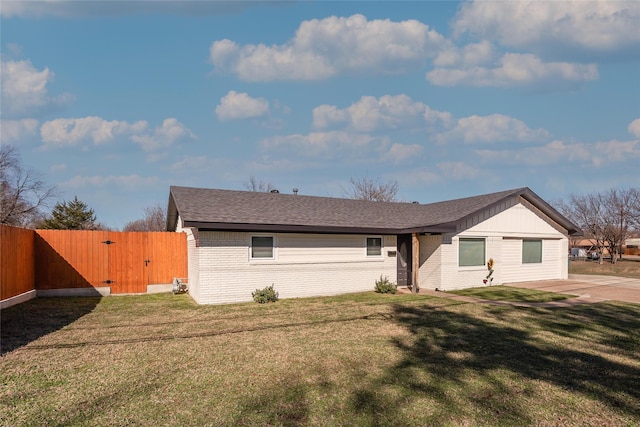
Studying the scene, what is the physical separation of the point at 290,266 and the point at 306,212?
2616 millimetres

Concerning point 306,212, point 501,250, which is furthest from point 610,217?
point 306,212

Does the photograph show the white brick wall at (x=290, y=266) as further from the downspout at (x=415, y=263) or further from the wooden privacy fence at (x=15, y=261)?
the wooden privacy fence at (x=15, y=261)

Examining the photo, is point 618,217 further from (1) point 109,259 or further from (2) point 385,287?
(1) point 109,259

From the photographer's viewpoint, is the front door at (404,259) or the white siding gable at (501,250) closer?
the white siding gable at (501,250)

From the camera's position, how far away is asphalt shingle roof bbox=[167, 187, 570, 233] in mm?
12570

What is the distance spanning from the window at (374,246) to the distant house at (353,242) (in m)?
0.04

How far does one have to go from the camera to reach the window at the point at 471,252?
1570 centimetres

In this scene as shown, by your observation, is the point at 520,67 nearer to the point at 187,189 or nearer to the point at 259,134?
the point at 187,189

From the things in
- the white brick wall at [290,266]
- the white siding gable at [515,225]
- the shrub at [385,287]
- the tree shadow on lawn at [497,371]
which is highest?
the white siding gable at [515,225]

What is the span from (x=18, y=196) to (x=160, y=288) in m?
28.9

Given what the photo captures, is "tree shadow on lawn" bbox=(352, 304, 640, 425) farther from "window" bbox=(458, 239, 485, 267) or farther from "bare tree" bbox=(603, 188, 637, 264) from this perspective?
"bare tree" bbox=(603, 188, 637, 264)

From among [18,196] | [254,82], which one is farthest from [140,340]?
[18,196]

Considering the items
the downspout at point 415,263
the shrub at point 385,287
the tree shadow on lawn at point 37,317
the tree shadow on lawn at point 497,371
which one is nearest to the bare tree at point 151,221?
the tree shadow on lawn at point 37,317

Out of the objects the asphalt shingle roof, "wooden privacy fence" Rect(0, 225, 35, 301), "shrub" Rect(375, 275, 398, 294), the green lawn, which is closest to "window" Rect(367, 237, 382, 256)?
the asphalt shingle roof
